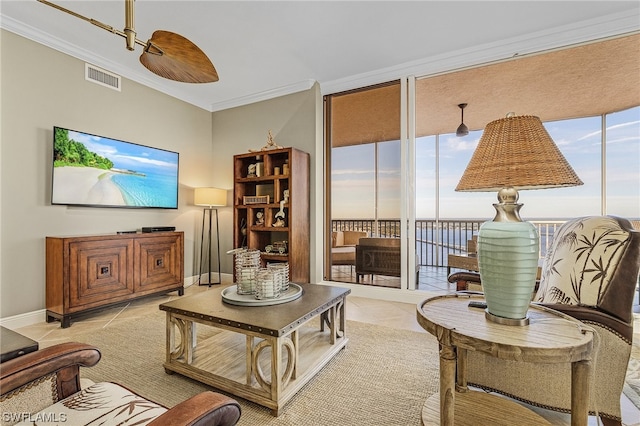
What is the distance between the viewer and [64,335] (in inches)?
97.5

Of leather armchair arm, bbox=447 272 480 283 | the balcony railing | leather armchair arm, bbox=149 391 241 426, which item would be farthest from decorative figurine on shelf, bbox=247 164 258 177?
leather armchair arm, bbox=149 391 241 426

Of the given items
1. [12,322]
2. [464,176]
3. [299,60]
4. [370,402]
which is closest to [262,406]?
[370,402]

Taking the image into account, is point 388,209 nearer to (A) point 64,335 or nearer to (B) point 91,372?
(B) point 91,372

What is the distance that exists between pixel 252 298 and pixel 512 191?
62.5 inches

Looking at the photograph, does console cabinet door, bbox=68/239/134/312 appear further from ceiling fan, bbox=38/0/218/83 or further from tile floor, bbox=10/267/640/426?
ceiling fan, bbox=38/0/218/83

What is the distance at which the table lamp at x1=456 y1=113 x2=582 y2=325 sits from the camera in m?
1.05

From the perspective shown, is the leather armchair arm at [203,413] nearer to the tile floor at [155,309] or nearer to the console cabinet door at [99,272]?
the tile floor at [155,309]

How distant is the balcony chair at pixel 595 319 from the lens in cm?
122

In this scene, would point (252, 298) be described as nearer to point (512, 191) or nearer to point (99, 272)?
point (512, 191)

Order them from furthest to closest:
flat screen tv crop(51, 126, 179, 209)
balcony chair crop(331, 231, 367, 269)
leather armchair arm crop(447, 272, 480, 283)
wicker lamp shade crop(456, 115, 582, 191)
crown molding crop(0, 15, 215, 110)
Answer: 1. balcony chair crop(331, 231, 367, 269)
2. flat screen tv crop(51, 126, 179, 209)
3. crown molding crop(0, 15, 215, 110)
4. leather armchair arm crop(447, 272, 480, 283)
5. wicker lamp shade crop(456, 115, 582, 191)

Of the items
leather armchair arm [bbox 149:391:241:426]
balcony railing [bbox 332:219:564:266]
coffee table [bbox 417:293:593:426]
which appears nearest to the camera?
leather armchair arm [bbox 149:391:241:426]

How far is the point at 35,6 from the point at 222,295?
302cm

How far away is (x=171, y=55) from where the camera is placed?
1.61 metres

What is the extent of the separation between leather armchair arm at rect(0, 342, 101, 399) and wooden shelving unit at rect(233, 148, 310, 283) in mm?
2659
